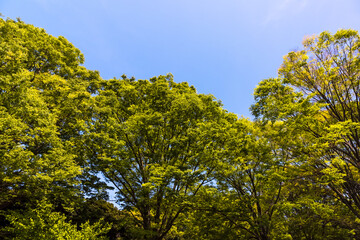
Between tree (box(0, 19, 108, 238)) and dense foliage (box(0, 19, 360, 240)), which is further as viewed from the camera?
dense foliage (box(0, 19, 360, 240))

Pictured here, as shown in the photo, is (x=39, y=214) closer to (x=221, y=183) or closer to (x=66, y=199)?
(x=66, y=199)

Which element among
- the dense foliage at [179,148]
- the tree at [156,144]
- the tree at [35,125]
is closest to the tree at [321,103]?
the dense foliage at [179,148]

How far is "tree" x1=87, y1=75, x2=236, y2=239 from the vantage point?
12.2m

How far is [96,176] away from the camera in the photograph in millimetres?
13578

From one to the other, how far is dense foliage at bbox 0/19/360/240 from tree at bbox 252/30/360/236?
0.07 metres

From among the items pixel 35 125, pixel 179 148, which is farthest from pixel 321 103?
pixel 35 125

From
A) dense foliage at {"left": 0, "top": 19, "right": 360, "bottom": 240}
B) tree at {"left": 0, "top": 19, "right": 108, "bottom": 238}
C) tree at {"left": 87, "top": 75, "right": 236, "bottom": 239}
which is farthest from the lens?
tree at {"left": 87, "top": 75, "right": 236, "bottom": 239}

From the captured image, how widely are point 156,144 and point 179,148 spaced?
2.05 metres

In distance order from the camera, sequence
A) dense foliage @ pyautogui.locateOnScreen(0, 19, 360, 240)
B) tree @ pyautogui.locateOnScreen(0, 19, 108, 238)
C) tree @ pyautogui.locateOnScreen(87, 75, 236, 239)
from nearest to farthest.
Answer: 1. tree @ pyautogui.locateOnScreen(0, 19, 108, 238)
2. dense foliage @ pyautogui.locateOnScreen(0, 19, 360, 240)
3. tree @ pyautogui.locateOnScreen(87, 75, 236, 239)

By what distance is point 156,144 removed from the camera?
579 inches

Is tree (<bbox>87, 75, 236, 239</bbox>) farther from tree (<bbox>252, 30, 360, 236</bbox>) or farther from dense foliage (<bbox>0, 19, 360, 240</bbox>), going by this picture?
tree (<bbox>252, 30, 360, 236</bbox>)

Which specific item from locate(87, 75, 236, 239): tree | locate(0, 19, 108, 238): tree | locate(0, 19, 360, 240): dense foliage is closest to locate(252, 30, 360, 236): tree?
locate(0, 19, 360, 240): dense foliage

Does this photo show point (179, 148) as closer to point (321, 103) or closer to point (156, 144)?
point (156, 144)

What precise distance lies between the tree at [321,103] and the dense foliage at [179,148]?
0.23 feet
